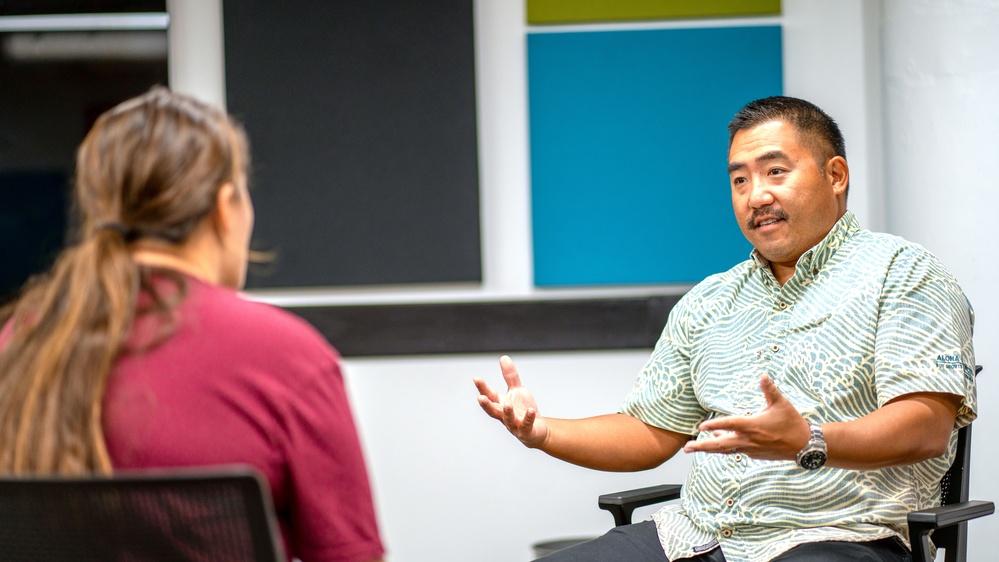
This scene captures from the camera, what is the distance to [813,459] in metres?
1.65

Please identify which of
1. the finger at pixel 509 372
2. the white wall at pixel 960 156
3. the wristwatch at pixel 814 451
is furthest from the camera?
the white wall at pixel 960 156

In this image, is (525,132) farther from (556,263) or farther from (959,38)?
(959,38)

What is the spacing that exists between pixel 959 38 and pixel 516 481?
81.1 inches

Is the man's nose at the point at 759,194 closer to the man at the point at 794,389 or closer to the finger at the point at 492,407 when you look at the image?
the man at the point at 794,389

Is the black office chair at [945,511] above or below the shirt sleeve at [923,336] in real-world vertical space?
below

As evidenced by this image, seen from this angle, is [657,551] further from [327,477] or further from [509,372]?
[327,477]

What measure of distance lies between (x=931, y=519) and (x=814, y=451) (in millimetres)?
266

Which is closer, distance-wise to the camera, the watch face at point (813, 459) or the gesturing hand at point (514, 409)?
the watch face at point (813, 459)

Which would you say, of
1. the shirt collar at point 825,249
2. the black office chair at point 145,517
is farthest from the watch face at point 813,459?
the black office chair at point 145,517

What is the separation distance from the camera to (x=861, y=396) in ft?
6.31

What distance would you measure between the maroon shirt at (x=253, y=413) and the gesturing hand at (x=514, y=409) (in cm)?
82

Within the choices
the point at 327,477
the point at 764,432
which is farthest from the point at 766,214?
the point at 327,477

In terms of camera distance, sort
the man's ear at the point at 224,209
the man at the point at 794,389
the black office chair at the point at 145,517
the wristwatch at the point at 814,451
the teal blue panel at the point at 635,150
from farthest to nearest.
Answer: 1. the teal blue panel at the point at 635,150
2. the man at the point at 794,389
3. the wristwatch at the point at 814,451
4. the man's ear at the point at 224,209
5. the black office chair at the point at 145,517

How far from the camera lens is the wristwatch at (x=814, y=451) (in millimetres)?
1633
